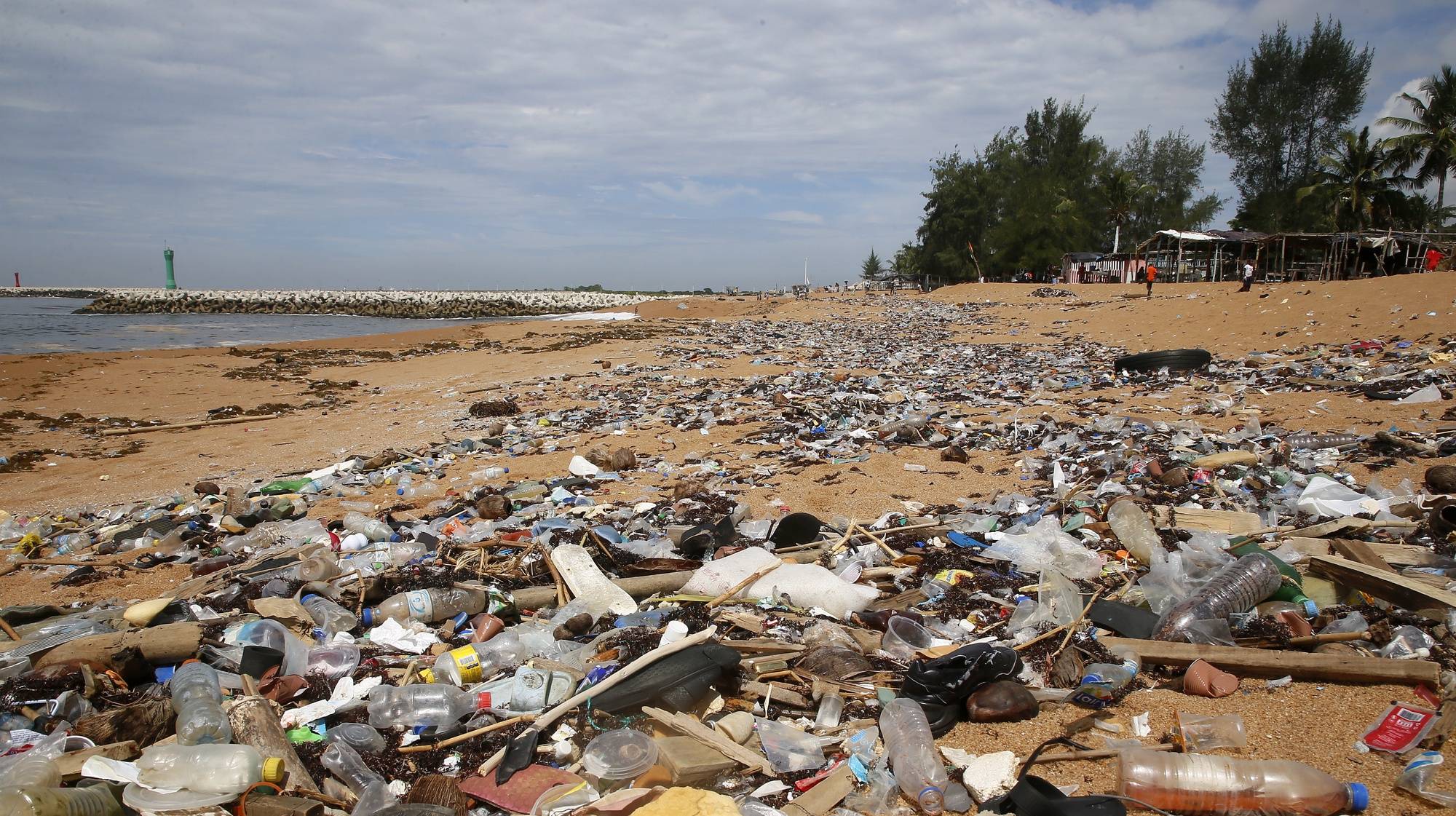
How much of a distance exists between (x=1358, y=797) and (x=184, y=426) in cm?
1280

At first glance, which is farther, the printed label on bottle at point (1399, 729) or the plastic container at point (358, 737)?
the plastic container at point (358, 737)

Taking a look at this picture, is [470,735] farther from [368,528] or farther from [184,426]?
[184,426]

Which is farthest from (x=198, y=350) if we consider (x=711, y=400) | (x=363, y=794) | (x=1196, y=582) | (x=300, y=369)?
(x=1196, y=582)

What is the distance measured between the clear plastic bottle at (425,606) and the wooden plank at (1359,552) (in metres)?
4.25

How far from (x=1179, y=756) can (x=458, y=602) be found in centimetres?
314

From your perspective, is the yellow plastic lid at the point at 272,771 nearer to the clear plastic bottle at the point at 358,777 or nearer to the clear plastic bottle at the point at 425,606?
the clear plastic bottle at the point at 358,777

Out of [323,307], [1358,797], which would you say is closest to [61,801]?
[1358,797]

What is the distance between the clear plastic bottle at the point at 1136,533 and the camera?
3.90 m

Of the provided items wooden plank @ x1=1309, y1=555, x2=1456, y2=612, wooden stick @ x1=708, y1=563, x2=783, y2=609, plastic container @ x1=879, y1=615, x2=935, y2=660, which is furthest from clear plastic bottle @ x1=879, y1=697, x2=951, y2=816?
wooden plank @ x1=1309, y1=555, x2=1456, y2=612

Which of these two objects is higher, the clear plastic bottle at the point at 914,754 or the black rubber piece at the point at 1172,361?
the black rubber piece at the point at 1172,361

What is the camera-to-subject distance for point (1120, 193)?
3697cm

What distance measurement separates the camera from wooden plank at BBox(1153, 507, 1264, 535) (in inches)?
163

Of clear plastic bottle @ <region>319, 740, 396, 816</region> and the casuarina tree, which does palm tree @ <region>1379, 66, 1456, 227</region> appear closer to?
the casuarina tree

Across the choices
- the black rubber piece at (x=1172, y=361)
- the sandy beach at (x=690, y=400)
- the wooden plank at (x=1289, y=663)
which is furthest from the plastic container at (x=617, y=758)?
the black rubber piece at (x=1172, y=361)
